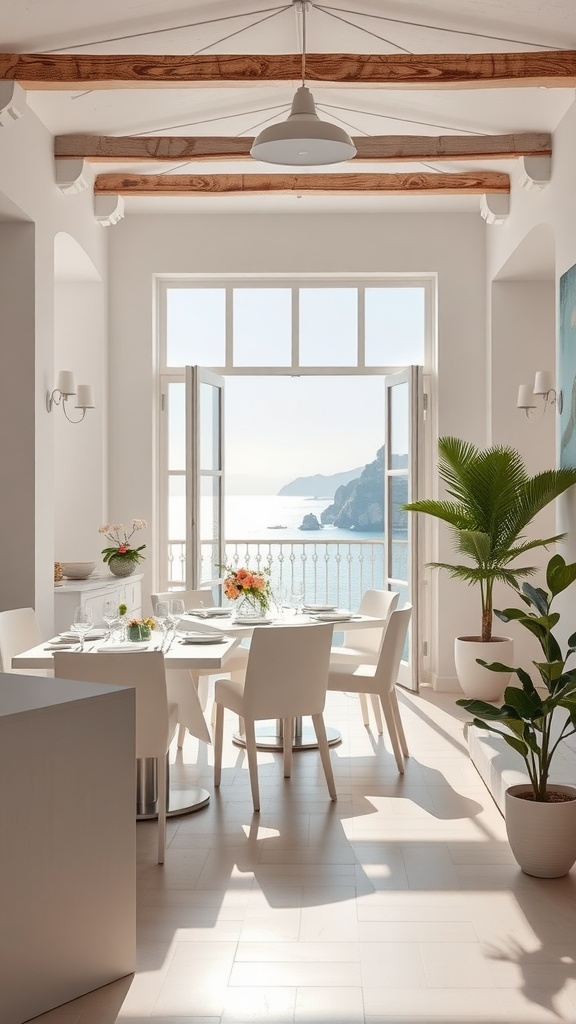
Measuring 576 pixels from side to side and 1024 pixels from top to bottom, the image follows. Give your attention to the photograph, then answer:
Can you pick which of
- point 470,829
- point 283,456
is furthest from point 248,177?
point 283,456

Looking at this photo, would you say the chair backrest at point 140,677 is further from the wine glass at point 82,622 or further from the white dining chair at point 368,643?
the white dining chair at point 368,643

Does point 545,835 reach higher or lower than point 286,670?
lower

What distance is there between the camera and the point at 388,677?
16.5 ft

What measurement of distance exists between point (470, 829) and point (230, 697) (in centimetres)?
124

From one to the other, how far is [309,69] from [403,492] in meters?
3.46

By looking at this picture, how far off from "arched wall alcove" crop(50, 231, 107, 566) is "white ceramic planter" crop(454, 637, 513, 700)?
9.12 feet

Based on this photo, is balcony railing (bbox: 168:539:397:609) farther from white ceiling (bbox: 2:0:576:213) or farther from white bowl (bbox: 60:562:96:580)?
white ceiling (bbox: 2:0:576:213)

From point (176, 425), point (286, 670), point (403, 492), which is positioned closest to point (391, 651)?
point (286, 670)

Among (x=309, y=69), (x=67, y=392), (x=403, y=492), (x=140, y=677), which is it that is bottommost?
(x=140, y=677)

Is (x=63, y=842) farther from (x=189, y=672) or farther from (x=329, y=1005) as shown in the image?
(x=189, y=672)

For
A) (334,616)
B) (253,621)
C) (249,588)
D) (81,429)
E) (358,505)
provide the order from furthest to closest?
(358,505) → (81,429) → (334,616) → (249,588) → (253,621)

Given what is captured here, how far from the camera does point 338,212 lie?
7.37m

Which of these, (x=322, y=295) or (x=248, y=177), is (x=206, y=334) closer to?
(x=322, y=295)


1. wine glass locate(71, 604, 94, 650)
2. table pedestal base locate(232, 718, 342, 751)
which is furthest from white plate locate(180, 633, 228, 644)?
table pedestal base locate(232, 718, 342, 751)
